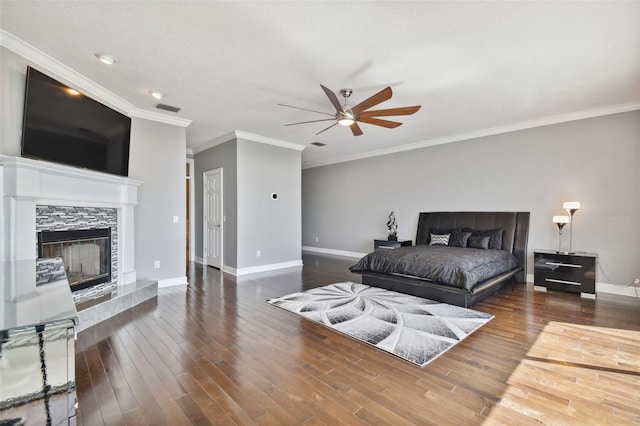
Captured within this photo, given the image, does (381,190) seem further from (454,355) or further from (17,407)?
(17,407)

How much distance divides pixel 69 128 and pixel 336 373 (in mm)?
3723

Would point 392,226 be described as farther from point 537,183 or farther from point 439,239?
point 537,183

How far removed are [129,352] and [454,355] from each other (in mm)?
2779

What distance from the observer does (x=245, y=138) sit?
19.1 ft

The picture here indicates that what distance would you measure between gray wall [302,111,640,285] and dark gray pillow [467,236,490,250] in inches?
31.3

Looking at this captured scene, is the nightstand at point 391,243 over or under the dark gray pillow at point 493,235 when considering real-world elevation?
under

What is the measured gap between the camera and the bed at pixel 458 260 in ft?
12.5

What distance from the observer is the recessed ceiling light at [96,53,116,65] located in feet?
Result: 9.78

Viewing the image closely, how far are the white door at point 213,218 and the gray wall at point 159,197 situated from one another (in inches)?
49.0

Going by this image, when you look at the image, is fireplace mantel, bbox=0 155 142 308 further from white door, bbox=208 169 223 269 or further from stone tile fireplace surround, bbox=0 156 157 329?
white door, bbox=208 169 223 269

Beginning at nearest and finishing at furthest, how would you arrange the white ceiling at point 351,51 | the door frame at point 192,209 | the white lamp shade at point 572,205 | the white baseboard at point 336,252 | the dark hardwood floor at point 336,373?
the dark hardwood floor at point 336,373, the white ceiling at point 351,51, the white lamp shade at point 572,205, the door frame at point 192,209, the white baseboard at point 336,252

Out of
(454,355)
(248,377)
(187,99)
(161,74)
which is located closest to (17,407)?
(248,377)

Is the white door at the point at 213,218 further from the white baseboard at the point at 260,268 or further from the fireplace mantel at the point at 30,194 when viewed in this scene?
the fireplace mantel at the point at 30,194

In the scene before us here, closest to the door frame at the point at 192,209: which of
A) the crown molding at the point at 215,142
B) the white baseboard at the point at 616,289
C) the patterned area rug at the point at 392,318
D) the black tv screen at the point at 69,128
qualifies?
the crown molding at the point at 215,142
